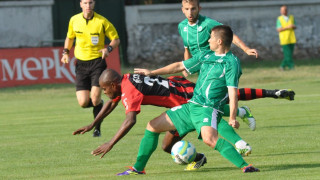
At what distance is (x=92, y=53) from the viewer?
46.9 feet

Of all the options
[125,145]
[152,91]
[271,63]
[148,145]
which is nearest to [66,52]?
[125,145]

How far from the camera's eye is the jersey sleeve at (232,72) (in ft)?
28.2

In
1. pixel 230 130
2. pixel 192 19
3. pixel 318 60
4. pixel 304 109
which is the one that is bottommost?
pixel 318 60

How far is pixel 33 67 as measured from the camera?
25.8 m

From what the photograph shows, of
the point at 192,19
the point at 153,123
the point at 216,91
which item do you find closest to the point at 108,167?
the point at 153,123

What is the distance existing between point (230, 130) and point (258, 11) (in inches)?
1069

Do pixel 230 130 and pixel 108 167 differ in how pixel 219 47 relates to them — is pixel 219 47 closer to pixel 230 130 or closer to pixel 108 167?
pixel 230 130

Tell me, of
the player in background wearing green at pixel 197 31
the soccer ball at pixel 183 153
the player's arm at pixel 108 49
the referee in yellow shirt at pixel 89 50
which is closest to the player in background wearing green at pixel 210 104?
the soccer ball at pixel 183 153

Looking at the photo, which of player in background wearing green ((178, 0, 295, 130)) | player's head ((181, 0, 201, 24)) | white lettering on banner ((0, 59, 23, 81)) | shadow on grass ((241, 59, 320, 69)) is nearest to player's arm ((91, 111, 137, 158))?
player's head ((181, 0, 201, 24))

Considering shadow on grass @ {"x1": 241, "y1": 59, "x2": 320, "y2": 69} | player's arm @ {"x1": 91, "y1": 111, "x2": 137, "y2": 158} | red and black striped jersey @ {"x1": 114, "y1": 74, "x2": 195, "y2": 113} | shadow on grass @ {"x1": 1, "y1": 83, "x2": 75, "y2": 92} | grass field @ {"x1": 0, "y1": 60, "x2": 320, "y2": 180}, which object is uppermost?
red and black striped jersey @ {"x1": 114, "y1": 74, "x2": 195, "y2": 113}

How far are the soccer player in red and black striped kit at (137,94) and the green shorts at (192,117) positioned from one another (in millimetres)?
388

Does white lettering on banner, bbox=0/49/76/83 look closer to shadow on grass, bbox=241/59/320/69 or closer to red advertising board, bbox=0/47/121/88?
red advertising board, bbox=0/47/121/88

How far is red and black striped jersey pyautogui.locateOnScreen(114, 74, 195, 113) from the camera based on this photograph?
8.91m

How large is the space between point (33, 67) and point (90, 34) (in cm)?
1184
